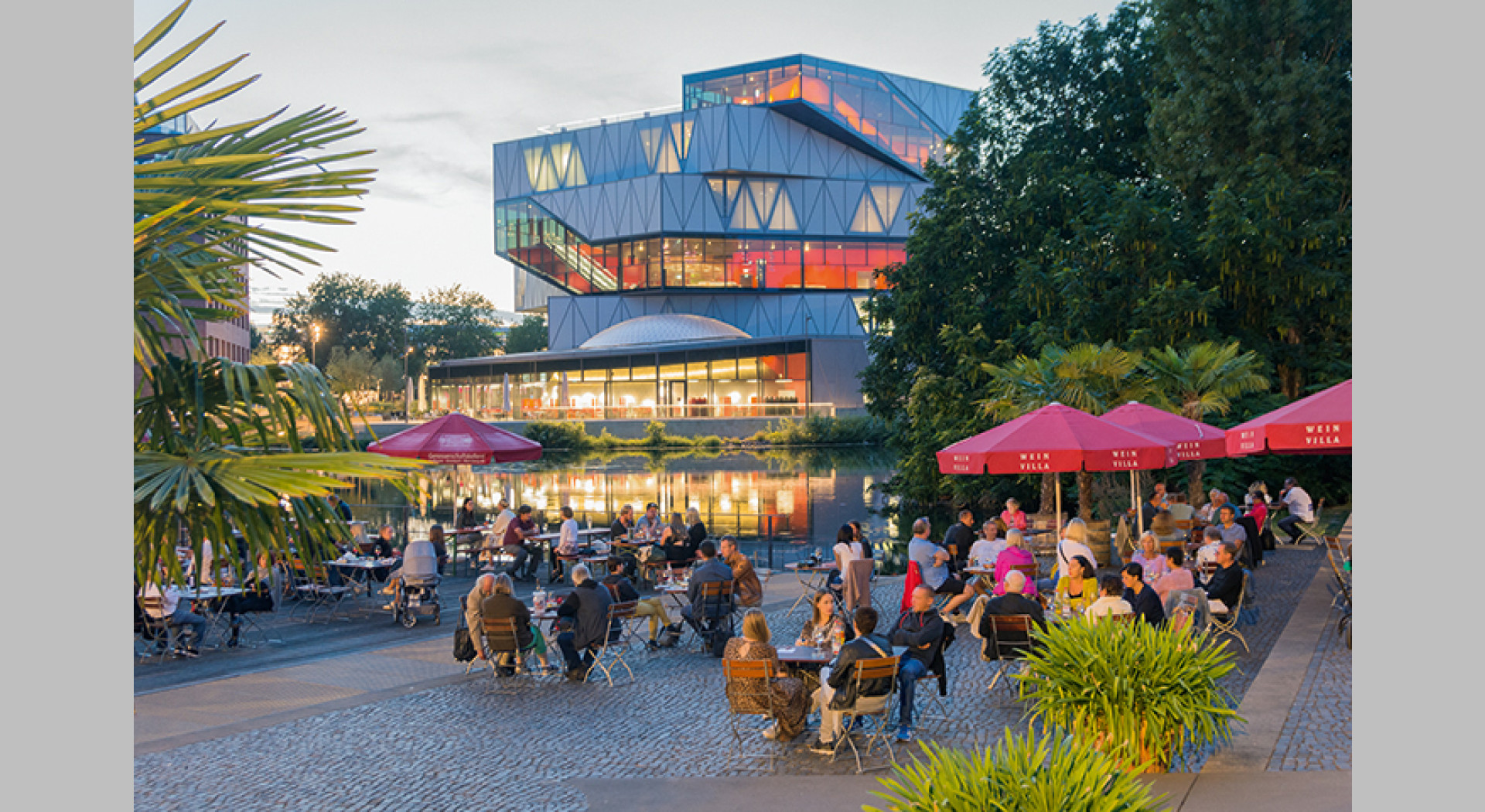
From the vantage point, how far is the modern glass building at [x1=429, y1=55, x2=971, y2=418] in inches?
3253

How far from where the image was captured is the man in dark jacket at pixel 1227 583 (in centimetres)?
1174

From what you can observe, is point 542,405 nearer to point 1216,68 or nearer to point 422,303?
point 422,303

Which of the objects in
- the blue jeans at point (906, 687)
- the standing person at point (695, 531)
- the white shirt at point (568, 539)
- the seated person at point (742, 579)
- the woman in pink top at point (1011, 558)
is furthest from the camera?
the white shirt at point (568, 539)

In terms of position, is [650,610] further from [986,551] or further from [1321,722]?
[1321,722]

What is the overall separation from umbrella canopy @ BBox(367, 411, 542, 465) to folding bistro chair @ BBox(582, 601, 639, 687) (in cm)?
513

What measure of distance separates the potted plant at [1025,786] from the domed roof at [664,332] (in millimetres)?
73443

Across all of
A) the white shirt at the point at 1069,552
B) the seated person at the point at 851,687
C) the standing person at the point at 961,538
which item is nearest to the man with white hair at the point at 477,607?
the seated person at the point at 851,687

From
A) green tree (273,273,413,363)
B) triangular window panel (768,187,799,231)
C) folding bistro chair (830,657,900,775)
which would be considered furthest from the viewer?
green tree (273,273,413,363)

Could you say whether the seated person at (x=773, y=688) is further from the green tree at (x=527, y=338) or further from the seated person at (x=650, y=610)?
the green tree at (x=527, y=338)

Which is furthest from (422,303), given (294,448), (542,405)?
(294,448)

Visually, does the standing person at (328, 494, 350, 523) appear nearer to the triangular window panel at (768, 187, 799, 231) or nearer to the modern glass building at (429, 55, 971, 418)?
the modern glass building at (429, 55, 971, 418)

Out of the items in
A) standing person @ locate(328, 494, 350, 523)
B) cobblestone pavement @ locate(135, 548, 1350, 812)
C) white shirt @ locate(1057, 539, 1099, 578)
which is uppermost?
standing person @ locate(328, 494, 350, 523)

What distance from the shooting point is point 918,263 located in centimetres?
3250

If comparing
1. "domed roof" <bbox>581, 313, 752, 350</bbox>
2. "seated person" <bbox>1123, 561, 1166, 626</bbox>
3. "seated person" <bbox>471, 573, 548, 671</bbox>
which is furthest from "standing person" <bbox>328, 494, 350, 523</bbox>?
"domed roof" <bbox>581, 313, 752, 350</bbox>
